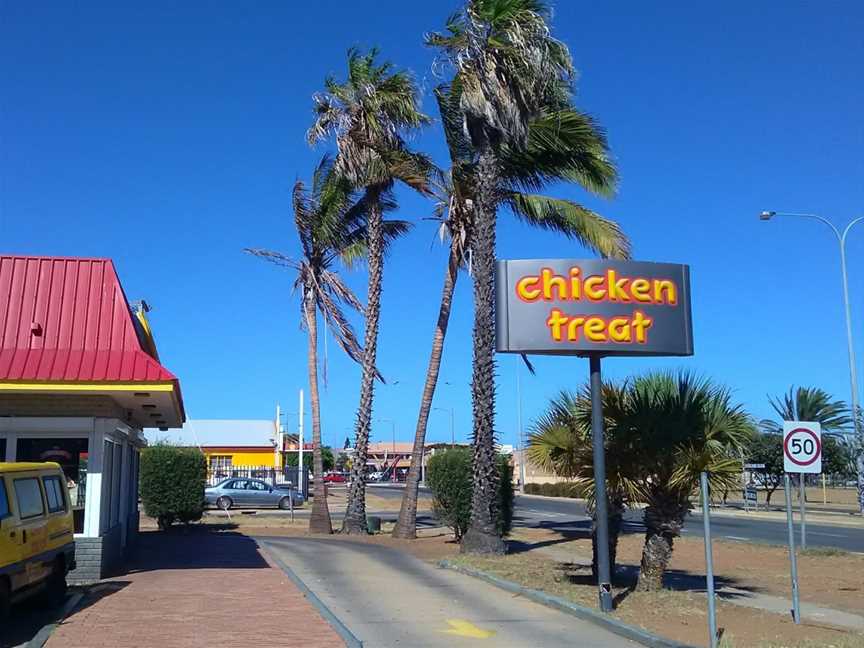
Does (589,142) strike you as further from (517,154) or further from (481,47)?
(481,47)

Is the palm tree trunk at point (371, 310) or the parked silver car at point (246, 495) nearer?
the palm tree trunk at point (371, 310)

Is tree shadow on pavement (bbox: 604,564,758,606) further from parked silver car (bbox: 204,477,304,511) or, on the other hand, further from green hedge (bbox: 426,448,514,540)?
parked silver car (bbox: 204,477,304,511)

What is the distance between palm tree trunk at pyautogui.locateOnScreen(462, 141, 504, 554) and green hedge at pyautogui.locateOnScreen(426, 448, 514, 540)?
3.46 meters

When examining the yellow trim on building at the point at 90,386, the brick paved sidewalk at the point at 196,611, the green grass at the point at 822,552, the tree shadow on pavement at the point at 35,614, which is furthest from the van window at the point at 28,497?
the green grass at the point at 822,552

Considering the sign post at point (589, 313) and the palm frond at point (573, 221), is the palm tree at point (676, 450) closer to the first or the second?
the sign post at point (589, 313)

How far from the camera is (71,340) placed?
1488 centimetres

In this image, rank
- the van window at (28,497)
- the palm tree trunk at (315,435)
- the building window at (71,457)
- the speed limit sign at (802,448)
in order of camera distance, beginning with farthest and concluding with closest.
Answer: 1. the palm tree trunk at (315,435)
2. the building window at (71,457)
3. the speed limit sign at (802,448)
4. the van window at (28,497)

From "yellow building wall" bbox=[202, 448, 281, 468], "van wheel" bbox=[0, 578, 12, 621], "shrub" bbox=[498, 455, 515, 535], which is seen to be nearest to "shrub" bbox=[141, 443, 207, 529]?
"shrub" bbox=[498, 455, 515, 535]

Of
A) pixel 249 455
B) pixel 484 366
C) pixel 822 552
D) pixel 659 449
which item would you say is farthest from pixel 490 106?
pixel 249 455

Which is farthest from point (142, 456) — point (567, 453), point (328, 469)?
point (328, 469)

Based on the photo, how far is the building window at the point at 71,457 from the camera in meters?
14.6

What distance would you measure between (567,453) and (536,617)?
9.69 feet

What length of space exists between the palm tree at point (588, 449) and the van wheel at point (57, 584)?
6.77 meters

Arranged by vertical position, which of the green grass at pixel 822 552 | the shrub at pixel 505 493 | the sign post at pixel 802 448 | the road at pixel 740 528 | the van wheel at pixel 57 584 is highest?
the sign post at pixel 802 448
